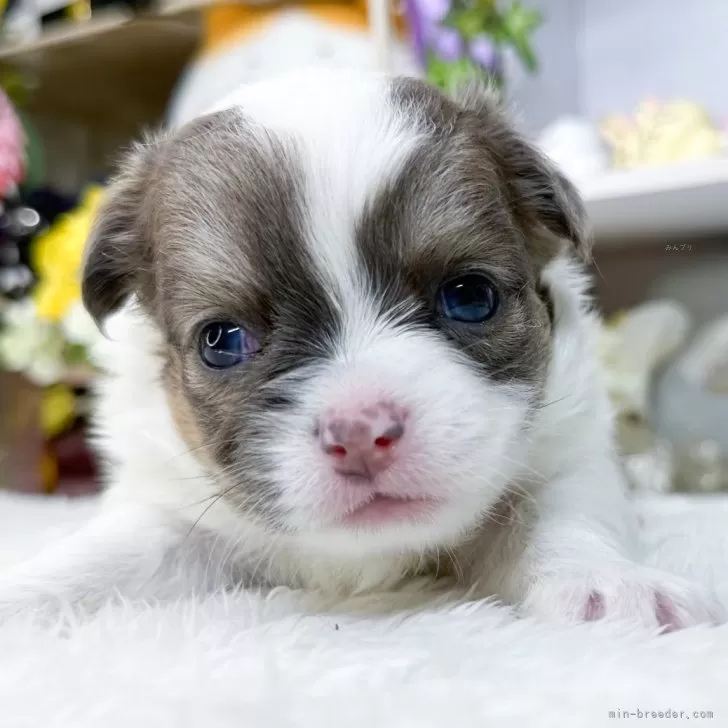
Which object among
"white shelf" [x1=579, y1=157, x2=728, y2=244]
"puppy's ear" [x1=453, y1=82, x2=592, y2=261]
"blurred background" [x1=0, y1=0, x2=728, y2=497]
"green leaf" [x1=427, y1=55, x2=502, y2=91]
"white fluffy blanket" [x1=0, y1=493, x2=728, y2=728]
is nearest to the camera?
"white fluffy blanket" [x1=0, y1=493, x2=728, y2=728]

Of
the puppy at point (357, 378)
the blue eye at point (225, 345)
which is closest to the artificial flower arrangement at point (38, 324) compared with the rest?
the puppy at point (357, 378)

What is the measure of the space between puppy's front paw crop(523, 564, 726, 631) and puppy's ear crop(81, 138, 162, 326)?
997mm

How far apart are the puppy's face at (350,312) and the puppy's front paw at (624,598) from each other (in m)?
0.17

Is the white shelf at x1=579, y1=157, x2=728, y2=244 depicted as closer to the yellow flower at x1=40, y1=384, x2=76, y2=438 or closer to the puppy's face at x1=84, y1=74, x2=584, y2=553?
the puppy's face at x1=84, y1=74, x2=584, y2=553

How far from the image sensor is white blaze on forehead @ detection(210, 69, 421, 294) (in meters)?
1.29

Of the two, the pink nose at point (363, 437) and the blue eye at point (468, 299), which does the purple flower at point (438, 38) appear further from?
the pink nose at point (363, 437)

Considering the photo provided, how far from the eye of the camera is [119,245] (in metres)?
1.70

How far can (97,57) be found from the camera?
3859 millimetres

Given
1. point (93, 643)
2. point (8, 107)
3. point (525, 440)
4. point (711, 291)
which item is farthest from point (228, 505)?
point (711, 291)

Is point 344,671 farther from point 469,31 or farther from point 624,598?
point 469,31

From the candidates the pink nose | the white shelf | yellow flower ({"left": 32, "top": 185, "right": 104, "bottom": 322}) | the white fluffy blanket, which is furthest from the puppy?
yellow flower ({"left": 32, "top": 185, "right": 104, "bottom": 322})

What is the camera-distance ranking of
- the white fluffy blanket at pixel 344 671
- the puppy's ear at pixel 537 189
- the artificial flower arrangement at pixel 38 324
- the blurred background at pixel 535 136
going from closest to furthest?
the white fluffy blanket at pixel 344 671, the puppy's ear at pixel 537 189, the blurred background at pixel 535 136, the artificial flower arrangement at pixel 38 324

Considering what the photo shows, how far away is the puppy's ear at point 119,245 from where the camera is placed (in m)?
1.68

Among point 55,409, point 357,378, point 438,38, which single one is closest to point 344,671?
point 357,378
